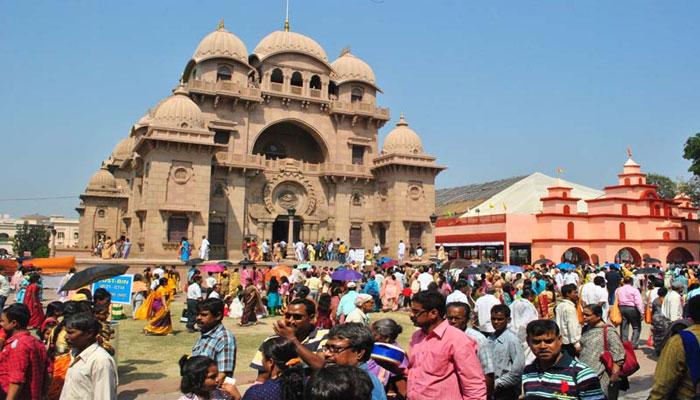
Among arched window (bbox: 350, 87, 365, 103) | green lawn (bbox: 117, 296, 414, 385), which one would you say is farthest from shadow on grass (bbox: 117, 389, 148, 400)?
arched window (bbox: 350, 87, 365, 103)

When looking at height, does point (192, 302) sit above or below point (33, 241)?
below

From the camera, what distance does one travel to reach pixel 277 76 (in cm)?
3353

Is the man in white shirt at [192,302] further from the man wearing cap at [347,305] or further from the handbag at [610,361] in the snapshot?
the handbag at [610,361]

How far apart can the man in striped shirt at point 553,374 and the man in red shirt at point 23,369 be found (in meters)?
3.94

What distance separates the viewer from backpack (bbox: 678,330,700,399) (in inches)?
144

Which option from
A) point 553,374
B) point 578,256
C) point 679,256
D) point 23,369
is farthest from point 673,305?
point 679,256

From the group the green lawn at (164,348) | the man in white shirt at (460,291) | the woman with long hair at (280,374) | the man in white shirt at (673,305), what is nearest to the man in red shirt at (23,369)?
the woman with long hair at (280,374)

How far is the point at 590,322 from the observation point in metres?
5.31

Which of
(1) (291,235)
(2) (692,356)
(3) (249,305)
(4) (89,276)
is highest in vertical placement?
(1) (291,235)

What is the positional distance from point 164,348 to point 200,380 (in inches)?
332

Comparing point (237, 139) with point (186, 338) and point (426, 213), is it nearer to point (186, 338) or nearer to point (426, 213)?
point (426, 213)

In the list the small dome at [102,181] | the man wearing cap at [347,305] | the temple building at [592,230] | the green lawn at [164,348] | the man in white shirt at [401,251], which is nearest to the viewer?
the man wearing cap at [347,305]

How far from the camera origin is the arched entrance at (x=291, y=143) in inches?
1344

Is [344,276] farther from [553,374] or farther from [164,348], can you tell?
[553,374]
